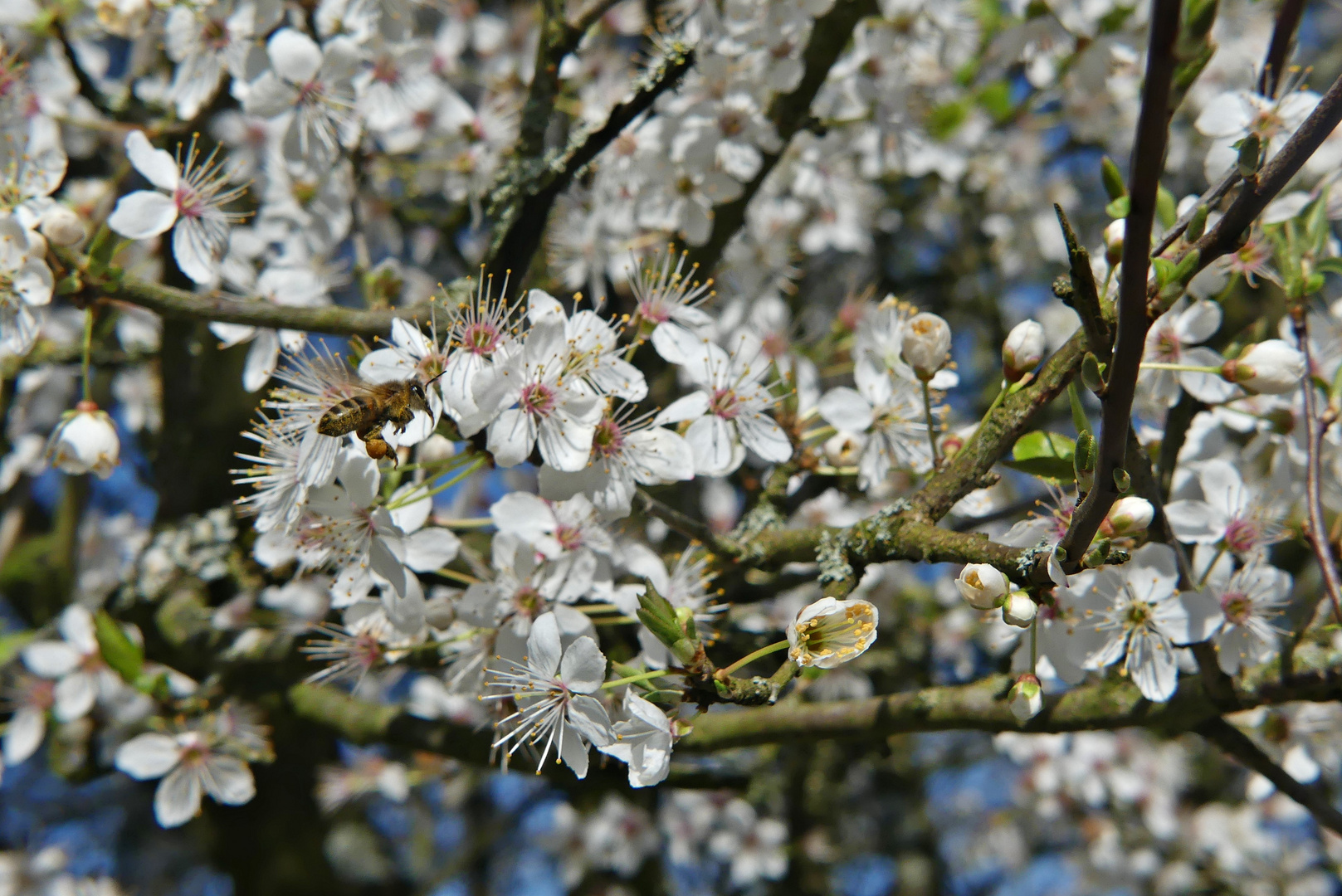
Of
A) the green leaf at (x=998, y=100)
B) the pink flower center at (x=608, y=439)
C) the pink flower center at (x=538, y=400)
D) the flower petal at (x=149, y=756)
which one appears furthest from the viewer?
the green leaf at (x=998, y=100)

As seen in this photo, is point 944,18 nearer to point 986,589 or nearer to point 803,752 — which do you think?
point 986,589

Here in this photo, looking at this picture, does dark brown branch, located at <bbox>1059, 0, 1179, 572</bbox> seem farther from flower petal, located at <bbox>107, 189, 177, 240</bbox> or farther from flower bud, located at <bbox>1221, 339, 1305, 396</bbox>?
flower petal, located at <bbox>107, 189, 177, 240</bbox>

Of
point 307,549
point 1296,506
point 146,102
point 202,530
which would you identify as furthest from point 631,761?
point 146,102

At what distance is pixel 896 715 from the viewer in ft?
6.04

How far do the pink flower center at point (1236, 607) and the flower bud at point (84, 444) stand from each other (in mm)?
2214

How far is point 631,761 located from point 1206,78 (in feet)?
14.6

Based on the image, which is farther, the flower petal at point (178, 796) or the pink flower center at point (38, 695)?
the pink flower center at point (38, 695)

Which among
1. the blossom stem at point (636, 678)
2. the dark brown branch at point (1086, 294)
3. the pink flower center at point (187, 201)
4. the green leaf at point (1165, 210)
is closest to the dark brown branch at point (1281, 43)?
the green leaf at point (1165, 210)

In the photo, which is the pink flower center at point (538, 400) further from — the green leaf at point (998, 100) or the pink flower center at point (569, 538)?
the green leaf at point (998, 100)

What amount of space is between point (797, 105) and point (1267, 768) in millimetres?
1808

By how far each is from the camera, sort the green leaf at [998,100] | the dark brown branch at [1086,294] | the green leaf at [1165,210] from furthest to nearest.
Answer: the green leaf at [998,100] → the green leaf at [1165,210] → the dark brown branch at [1086,294]

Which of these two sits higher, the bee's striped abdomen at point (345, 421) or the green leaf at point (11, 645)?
the bee's striped abdomen at point (345, 421)

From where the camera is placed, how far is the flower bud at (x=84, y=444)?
1877 mm

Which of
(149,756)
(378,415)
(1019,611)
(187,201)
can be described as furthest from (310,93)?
(1019,611)
